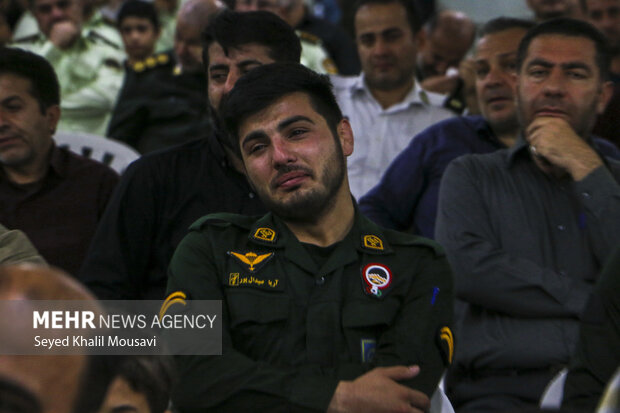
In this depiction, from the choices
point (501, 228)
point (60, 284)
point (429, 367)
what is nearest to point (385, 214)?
point (501, 228)

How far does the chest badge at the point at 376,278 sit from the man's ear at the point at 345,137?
1.30 ft

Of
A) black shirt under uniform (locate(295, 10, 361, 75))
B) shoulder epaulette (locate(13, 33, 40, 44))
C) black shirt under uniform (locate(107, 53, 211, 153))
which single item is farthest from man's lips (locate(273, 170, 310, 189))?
shoulder epaulette (locate(13, 33, 40, 44))

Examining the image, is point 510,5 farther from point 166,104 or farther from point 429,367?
point 429,367

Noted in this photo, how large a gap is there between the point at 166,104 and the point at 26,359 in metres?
4.66

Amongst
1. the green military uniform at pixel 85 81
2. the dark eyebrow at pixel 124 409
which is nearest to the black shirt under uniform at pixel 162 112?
the green military uniform at pixel 85 81

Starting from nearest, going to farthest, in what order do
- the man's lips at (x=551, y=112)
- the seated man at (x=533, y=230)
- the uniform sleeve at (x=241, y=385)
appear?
the uniform sleeve at (x=241, y=385) → the seated man at (x=533, y=230) → the man's lips at (x=551, y=112)

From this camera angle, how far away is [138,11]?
660cm

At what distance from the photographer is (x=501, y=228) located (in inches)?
118

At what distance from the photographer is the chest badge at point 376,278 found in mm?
2334

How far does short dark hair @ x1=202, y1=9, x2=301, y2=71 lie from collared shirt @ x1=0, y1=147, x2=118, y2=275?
779mm

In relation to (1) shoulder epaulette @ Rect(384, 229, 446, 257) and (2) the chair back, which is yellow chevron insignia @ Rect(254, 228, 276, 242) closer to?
(1) shoulder epaulette @ Rect(384, 229, 446, 257)

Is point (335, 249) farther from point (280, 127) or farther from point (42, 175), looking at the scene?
point (42, 175)

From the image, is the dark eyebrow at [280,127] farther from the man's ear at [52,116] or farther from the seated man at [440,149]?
the man's ear at [52,116]

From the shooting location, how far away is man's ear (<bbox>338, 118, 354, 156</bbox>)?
2.63 metres
